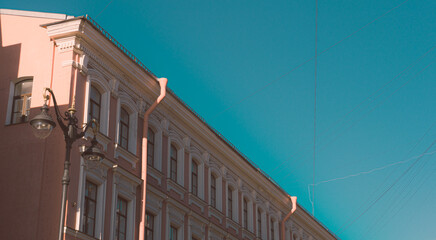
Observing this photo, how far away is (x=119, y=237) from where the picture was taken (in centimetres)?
1891

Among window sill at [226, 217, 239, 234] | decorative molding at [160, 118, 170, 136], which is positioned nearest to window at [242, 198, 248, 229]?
window sill at [226, 217, 239, 234]

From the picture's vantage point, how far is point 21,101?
61.4 ft

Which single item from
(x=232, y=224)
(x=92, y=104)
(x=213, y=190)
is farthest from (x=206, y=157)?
(x=92, y=104)

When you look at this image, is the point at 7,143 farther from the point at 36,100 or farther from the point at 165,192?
the point at 165,192

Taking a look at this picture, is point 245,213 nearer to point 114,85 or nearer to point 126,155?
point 126,155

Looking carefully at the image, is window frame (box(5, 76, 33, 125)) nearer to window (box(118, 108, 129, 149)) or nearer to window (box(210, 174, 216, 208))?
window (box(118, 108, 129, 149))

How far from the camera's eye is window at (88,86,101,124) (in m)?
18.8

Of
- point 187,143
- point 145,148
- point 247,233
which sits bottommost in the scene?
point 247,233

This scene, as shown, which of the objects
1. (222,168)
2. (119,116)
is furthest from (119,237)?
(222,168)

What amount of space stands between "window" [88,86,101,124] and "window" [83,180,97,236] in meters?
2.01

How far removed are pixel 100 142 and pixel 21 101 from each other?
8.28ft

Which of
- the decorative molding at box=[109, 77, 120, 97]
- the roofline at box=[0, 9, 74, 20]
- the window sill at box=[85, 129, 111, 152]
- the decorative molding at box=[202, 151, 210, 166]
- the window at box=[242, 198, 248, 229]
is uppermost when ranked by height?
the roofline at box=[0, 9, 74, 20]

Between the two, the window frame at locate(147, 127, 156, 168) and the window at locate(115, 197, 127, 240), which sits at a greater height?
the window frame at locate(147, 127, 156, 168)

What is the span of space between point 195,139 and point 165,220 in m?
4.21
